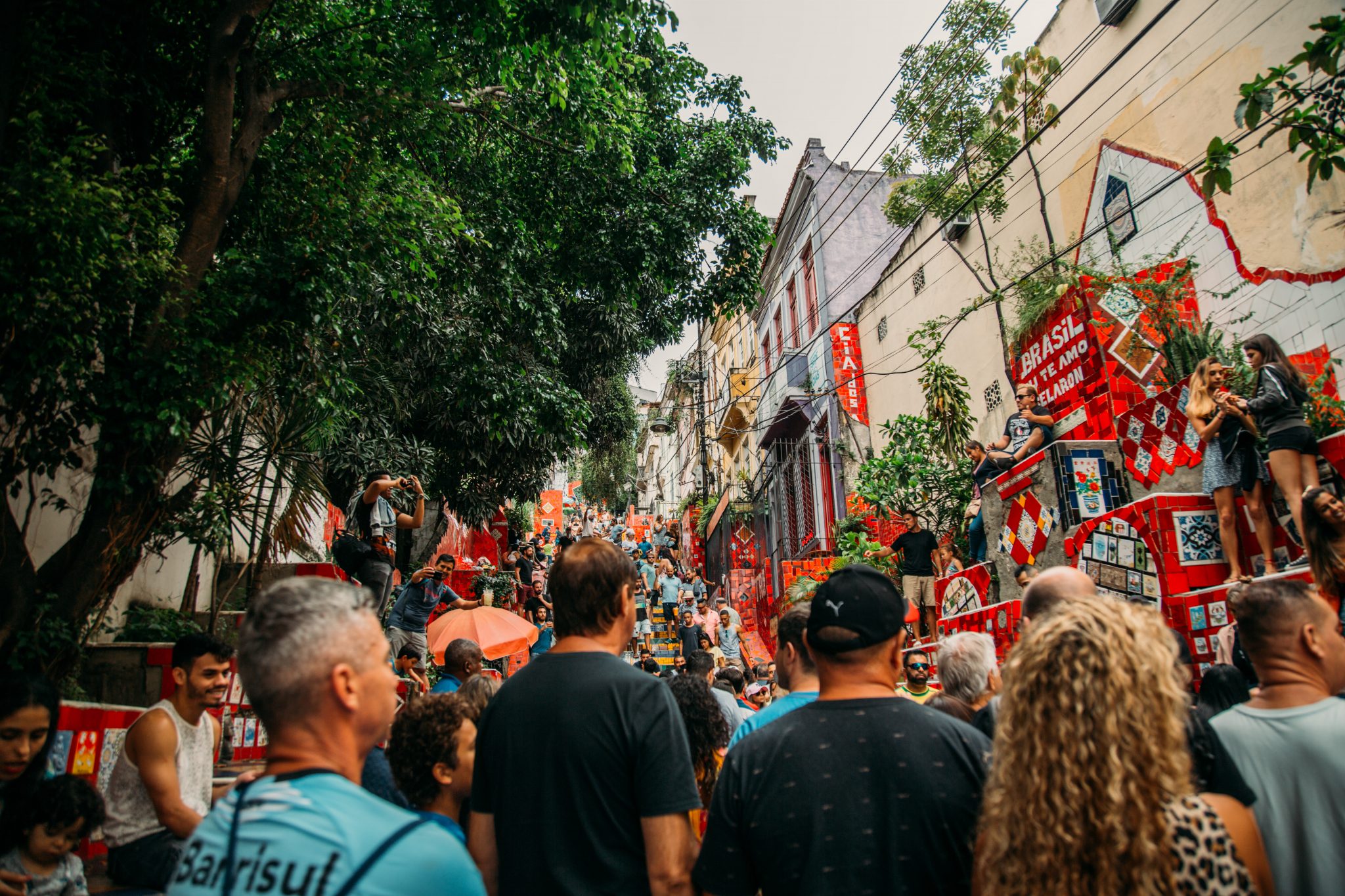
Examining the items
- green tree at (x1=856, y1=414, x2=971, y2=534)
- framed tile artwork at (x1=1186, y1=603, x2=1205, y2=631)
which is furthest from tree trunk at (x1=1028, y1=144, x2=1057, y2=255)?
framed tile artwork at (x1=1186, y1=603, x2=1205, y2=631)

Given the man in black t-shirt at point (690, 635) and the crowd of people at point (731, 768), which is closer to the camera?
the crowd of people at point (731, 768)

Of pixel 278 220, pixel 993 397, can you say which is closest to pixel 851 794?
pixel 278 220

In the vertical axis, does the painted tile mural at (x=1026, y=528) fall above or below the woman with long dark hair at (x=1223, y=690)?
above

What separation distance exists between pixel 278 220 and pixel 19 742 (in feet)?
17.9

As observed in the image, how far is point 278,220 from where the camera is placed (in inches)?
303

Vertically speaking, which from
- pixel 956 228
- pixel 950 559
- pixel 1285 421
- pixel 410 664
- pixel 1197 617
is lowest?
pixel 410 664

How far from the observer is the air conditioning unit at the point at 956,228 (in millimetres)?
13484

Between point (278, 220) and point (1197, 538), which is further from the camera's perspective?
point (278, 220)

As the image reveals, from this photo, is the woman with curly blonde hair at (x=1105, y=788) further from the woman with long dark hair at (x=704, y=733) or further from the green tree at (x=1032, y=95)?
the green tree at (x=1032, y=95)

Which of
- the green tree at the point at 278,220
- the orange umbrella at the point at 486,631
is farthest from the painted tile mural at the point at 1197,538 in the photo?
the orange umbrella at the point at 486,631

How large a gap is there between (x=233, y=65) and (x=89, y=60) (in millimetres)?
955

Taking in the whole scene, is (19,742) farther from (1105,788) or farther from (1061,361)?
(1061,361)

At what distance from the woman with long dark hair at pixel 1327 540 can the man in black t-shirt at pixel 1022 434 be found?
483 cm

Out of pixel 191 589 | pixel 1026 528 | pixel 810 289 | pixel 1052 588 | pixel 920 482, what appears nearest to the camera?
pixel 1052 588
